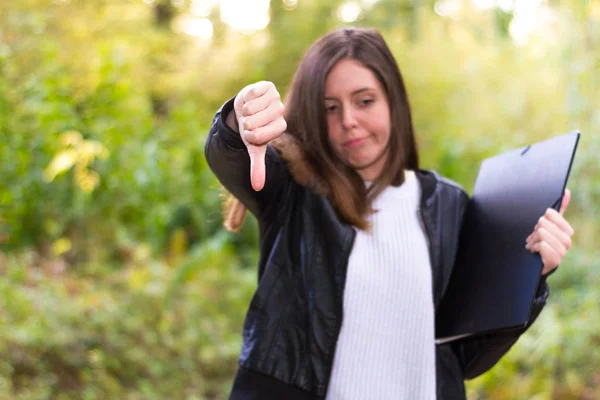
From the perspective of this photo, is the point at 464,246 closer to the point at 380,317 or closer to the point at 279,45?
the point at 380,317

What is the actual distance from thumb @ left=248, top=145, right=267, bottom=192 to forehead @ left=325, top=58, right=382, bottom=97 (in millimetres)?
406

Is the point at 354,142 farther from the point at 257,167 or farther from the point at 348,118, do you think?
the point at 257,167

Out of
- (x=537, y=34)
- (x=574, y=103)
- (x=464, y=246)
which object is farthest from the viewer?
(x=537, y=34)

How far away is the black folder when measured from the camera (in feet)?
4.55

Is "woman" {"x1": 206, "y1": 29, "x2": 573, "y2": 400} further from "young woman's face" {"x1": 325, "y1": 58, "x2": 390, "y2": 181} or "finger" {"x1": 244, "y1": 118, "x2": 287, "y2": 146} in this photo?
"finger" {"x1": 244, "y1": 118, "x2": 287, "y2": 146}

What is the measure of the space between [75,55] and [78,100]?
638mm

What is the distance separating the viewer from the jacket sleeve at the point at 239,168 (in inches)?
46.5

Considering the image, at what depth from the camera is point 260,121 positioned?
1066 millimetres

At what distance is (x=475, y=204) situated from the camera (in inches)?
63.6

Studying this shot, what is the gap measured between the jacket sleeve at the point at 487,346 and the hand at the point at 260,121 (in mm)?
712

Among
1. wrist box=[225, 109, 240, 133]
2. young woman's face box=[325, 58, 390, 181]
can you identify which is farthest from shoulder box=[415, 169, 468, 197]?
wrist box=[225, 109, 240, 133]

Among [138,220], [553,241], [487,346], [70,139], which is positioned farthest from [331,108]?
[138,220]

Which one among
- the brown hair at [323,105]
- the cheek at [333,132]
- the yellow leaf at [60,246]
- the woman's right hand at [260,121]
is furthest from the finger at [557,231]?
the yellow leaf at [60,246]

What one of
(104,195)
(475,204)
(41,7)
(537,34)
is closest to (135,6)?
(41,7)
